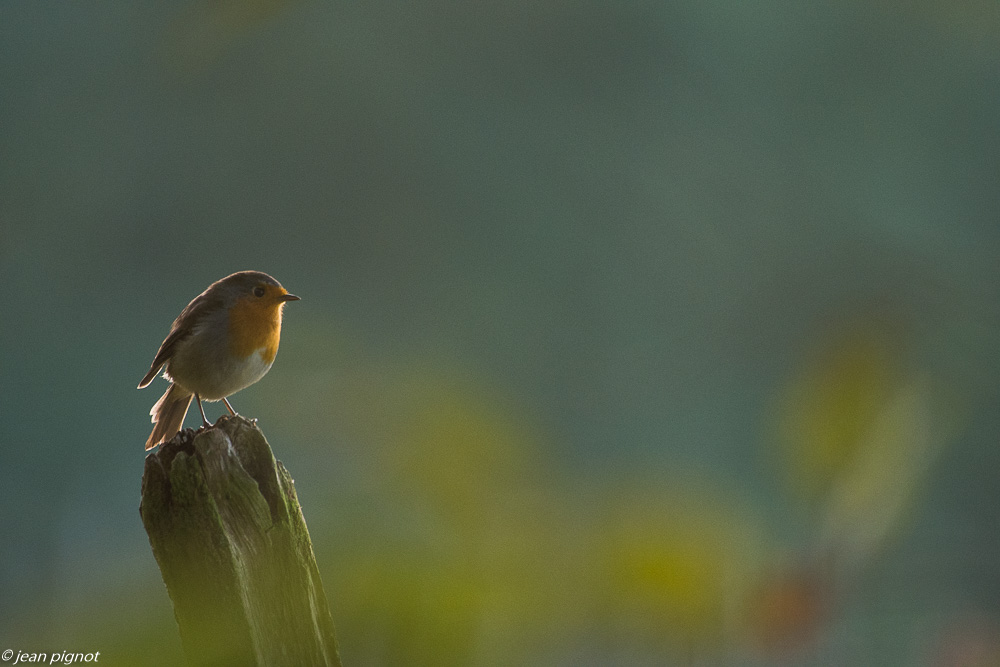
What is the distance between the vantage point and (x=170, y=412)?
7.48ft

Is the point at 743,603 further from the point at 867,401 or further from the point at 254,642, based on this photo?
the point at 254,642

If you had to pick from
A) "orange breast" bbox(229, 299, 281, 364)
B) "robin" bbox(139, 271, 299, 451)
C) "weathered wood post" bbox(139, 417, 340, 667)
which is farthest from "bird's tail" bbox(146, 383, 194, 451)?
"weathered wood post" bbox(139, 417, 340, 667)

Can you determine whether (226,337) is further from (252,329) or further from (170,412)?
(170,412)

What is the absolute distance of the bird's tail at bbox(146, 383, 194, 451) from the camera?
2.22 meters

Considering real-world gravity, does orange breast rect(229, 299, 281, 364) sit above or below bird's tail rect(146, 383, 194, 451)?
above

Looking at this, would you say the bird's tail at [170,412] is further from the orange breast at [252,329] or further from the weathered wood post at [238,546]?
the weathered wood post at [238,546]

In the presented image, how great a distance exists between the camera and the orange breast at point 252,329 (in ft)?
6.79

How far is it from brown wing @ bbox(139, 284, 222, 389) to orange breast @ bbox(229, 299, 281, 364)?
57 mm

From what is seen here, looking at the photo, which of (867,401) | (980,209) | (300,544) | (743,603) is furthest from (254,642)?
(980,209)

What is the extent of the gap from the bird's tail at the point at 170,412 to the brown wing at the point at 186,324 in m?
0.12

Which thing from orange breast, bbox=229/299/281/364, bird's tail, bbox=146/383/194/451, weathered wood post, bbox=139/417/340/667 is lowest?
weathered wood post, bbox=139/417/340/667

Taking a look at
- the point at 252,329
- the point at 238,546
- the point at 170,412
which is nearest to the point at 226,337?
the point at 252,329

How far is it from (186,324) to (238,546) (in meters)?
Result: 1.21

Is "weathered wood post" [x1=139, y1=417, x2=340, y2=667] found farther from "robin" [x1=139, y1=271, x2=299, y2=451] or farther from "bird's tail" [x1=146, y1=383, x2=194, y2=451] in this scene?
"bird's tail" [x1=146, y1=383, x2=194, y2=451]
